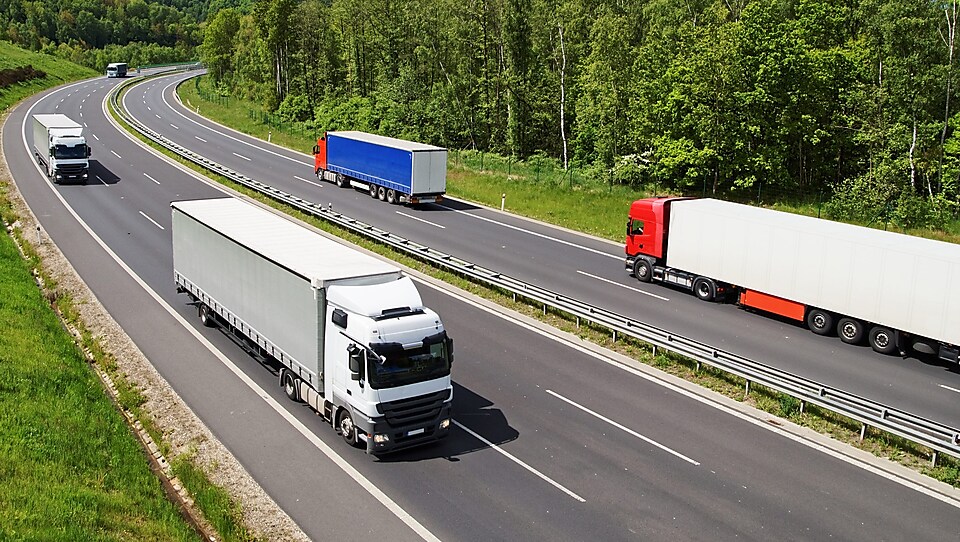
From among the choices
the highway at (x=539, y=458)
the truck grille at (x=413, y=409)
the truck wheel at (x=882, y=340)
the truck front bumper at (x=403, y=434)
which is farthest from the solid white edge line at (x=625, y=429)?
the truck wheel at (x=882, y=340)

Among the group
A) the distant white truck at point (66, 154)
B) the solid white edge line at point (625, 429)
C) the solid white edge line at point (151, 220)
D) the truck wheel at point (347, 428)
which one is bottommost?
the solid white edge line at point (625, 429)

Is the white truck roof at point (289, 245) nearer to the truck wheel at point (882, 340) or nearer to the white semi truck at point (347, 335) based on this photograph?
the white semi truck at point (347, 335)

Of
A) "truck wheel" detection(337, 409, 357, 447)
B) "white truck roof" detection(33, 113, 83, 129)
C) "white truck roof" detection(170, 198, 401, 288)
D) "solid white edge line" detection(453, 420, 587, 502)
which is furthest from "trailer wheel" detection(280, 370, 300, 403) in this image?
"white truck roof" detection(33, 113, 83, 129)

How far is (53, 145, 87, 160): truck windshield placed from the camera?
47625 mm

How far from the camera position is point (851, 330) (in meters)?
25.2

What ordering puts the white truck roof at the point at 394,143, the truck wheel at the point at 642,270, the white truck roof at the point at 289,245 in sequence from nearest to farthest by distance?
the white truck roof at the point at 289,245 → the truck wheel at the point at 642,270 → the white truck roof at the point at 394,143

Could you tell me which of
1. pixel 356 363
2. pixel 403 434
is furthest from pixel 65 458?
pixel 403 434

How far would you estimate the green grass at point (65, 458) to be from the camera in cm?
1329

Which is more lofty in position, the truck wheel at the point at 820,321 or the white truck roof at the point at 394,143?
the white truck roof at the point at 394,143

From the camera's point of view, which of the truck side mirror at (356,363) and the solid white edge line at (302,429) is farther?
the truck side mirror at (356,363)

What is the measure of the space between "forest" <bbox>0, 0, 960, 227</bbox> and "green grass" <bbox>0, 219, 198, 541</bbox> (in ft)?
112

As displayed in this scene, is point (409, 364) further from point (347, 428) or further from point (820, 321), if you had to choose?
point (820, 321)

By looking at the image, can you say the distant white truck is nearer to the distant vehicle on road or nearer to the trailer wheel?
the trailer wheel

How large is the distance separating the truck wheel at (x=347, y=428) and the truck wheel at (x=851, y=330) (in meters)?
16.3
